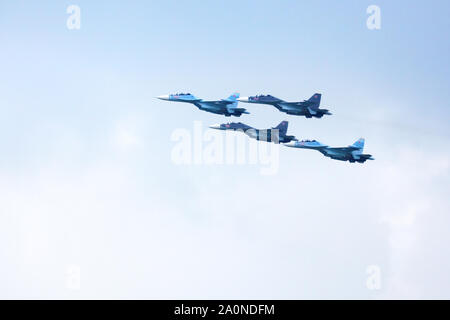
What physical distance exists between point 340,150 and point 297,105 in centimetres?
1077

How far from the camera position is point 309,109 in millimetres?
176375

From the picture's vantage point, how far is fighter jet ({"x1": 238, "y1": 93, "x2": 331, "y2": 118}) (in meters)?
176

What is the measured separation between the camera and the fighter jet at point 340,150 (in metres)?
178

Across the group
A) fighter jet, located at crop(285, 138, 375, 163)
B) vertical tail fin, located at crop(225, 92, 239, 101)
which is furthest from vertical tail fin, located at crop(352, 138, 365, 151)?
vertical tail fin, located at crop(225, 92, 239, 101)

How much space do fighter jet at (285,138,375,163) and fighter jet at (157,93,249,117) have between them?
1179 cm

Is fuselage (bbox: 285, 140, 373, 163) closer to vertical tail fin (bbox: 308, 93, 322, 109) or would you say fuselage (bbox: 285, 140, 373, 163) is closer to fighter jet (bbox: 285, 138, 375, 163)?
fighter jet (bbox: 285, 138, 375, 163)

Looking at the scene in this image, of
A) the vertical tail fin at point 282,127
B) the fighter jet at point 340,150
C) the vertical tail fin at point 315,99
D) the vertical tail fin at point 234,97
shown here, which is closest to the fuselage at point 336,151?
the fighter jet at point 340,150

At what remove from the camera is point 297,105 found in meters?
177

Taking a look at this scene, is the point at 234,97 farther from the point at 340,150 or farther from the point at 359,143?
the point at 359,143

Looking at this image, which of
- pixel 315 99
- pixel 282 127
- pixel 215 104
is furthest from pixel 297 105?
pixel 215 104
